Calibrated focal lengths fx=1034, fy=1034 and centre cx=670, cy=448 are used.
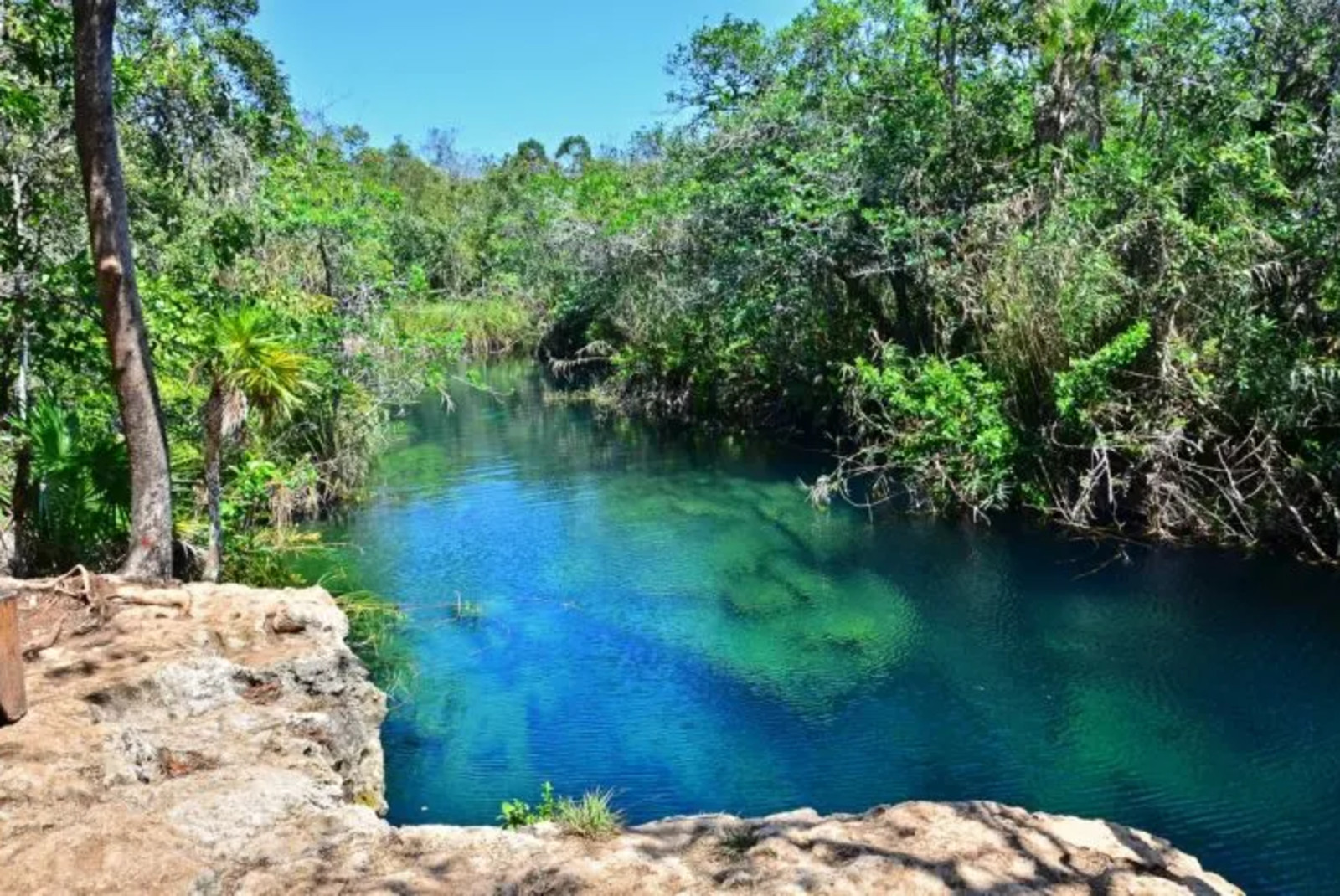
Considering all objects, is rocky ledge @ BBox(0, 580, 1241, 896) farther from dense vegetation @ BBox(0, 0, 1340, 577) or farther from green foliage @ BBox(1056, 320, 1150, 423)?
green foliage @ BBox(1056, 320, 1150, 423)

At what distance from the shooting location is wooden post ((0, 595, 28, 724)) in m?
4.70

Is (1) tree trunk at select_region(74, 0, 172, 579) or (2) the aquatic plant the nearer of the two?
(1) tree trunk at select_region(74, 0, 172, 579)

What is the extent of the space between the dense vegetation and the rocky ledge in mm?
2842

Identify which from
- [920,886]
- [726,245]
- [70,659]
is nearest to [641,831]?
[920,886]

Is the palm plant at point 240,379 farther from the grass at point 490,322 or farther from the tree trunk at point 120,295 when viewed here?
the grass at point 490,322

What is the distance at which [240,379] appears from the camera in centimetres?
742

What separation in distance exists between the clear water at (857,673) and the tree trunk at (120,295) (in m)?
2.35

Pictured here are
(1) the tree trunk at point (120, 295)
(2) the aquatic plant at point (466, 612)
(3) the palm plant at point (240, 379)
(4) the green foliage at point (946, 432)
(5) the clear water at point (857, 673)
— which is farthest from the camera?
(4) the green foliage at point (946, 432)

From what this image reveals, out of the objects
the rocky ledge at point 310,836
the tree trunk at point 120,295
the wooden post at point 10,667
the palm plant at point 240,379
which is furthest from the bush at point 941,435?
the wooden post at point 10,667

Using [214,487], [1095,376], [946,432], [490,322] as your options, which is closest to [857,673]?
[946,432]

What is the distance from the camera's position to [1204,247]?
11109 millimetres

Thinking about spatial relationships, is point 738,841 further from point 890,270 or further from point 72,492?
point 890,270

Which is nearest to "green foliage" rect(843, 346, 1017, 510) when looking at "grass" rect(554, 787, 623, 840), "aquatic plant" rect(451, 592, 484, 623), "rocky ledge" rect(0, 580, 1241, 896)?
"aquatic plant" rect(451, 592, 484, 623)

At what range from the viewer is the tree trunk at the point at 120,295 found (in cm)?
632
